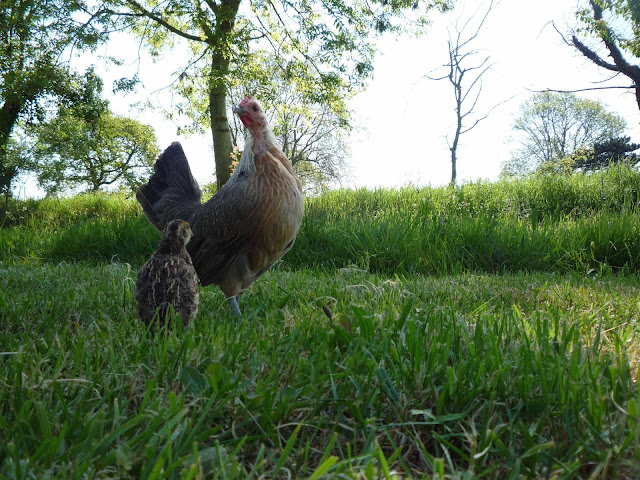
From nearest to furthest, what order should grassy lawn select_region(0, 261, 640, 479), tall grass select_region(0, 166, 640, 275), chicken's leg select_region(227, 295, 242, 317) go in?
grassy lawn select_region(0, 261, 640, 479), chicken's leg select_region(227, 295, 242, 317), tall grass select_region(0, 166, 640, 275)

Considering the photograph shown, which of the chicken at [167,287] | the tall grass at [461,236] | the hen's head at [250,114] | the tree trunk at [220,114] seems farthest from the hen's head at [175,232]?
the tree trunk at [220,114]

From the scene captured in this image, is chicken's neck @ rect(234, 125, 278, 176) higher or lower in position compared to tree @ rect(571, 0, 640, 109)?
lower

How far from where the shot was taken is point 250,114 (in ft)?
12.4

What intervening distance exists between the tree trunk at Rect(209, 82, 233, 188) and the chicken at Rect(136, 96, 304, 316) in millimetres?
8331

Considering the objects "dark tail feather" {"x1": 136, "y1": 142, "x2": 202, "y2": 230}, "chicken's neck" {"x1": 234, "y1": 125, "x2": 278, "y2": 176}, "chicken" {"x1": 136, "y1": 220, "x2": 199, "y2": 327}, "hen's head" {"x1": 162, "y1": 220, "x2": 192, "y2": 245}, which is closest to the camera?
"chicken" {"x1": 136, "y1": 220, "x2": 199, "y2": 327}

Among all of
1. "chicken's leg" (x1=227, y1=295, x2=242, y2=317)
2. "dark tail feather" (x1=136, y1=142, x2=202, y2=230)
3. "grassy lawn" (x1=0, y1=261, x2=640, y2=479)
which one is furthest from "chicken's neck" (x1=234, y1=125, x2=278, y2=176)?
"grassy lawn" (x1=0, y1=261, x2=640, y2=479)

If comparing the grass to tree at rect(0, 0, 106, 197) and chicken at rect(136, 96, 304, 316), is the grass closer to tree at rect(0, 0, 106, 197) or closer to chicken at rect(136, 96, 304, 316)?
chicken at rect(136, 96, 304, 316)

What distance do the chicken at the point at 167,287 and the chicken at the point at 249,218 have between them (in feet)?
2.15

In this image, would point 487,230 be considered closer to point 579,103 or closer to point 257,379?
point 257,379

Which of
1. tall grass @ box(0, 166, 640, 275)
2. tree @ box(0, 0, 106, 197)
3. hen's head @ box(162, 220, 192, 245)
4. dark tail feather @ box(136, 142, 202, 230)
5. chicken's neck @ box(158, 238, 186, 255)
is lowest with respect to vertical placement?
tall grass @ box(0, 166, 640, 275)

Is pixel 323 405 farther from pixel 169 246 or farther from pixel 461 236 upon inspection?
pixel 461 236

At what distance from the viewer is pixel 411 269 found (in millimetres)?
5344

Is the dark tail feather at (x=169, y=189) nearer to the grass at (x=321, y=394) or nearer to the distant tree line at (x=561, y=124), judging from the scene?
the grass at (x=321, y=394)

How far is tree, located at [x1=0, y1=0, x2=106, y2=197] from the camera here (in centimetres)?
1130
